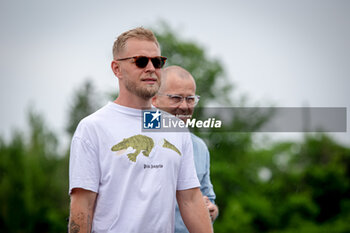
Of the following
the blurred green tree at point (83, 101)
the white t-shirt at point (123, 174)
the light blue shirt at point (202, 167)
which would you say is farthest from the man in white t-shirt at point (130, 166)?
the blurred green tree at point (83, 101)

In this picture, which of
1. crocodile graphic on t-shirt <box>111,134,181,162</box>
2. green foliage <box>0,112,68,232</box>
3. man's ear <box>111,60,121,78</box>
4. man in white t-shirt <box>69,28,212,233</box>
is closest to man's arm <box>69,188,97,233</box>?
man in white t-shirt <box>69,28,212,233</box>

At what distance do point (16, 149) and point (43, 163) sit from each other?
7.20 feet

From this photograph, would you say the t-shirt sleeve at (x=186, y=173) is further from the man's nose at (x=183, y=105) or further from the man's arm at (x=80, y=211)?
the man's nose at (x=183, y=105)

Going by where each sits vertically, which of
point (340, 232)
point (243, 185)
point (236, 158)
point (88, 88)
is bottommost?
point (340, 232)

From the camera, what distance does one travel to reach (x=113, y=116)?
8.53 feet

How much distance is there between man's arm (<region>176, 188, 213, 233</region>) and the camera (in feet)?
8.86

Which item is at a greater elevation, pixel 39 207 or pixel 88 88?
pixel 88 88

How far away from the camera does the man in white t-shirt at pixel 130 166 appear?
244 centimetres

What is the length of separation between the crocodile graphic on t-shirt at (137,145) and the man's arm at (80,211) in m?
0.31

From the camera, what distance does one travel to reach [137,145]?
253 centimetres

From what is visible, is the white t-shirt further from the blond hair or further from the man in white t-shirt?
the blond hair

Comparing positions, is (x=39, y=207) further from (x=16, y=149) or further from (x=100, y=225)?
Result: (x=100, y=225)

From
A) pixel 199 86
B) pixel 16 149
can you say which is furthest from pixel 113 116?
pixel 16 149

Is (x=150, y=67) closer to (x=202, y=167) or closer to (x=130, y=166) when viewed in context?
(x=130, y=166)
